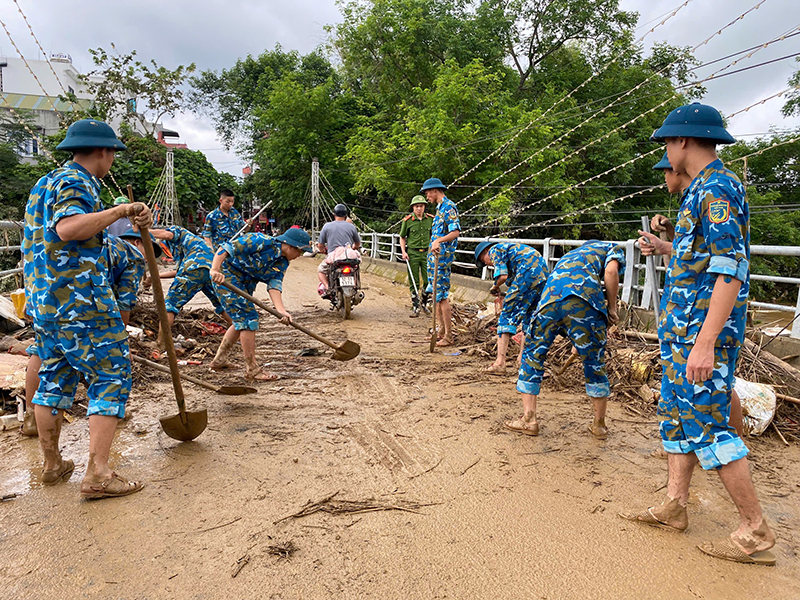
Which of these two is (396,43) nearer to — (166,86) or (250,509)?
(166,86)

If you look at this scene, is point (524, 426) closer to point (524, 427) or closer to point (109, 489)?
point (524, 427)

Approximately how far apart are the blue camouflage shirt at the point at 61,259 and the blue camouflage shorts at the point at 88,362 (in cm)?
7

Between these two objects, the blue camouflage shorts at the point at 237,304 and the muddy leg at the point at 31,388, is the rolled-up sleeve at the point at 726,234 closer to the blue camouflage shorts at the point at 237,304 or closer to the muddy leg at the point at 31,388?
the muddy leg at the point at 31,388

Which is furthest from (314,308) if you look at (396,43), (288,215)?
(288,215)

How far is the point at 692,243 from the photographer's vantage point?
257cm

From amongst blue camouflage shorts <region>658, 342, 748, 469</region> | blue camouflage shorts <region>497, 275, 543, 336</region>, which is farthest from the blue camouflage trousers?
blue camouflage shorts <region>658, 342, 748, 469</region>

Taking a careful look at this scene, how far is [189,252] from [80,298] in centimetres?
A: 326

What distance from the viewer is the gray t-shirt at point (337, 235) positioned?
29.8 feet

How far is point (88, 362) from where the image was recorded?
297 cm

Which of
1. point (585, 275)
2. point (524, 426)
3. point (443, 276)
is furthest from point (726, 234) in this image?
point (443, 276)

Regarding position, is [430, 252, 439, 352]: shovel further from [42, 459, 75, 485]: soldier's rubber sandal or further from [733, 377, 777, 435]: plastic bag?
[42, 459, 75, 485]: soldier's rubber sandal

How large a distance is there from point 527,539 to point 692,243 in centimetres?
161

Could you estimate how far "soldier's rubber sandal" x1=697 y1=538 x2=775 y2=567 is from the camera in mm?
2406

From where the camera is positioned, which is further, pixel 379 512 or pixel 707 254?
pixel 379 512
